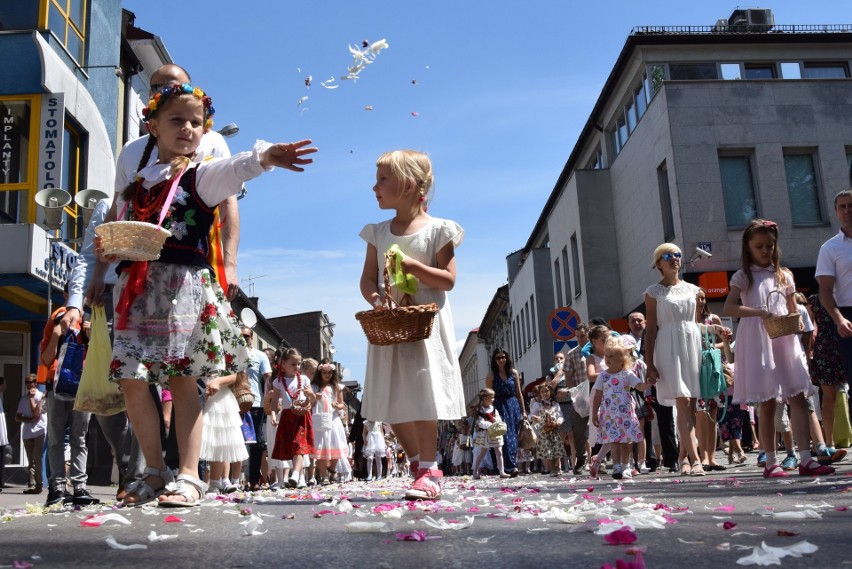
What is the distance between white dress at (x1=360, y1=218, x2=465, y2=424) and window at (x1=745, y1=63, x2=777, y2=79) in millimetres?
24092

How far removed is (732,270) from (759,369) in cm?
1719

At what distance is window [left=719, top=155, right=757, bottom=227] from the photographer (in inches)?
960

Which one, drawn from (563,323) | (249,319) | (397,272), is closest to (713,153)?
(563,323)

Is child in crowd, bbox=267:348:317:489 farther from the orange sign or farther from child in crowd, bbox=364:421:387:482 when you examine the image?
the orange sign

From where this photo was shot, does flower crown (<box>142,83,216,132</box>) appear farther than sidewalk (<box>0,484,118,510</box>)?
No

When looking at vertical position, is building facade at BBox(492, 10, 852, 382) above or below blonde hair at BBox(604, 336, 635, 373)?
above

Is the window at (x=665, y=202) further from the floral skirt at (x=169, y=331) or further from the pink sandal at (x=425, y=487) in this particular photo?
the floral skirt at (x=169, y=331)

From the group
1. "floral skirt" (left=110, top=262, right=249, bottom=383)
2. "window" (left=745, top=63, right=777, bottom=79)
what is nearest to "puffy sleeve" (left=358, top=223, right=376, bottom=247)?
"floral skirt" (left=110, top=262, right=249, bottom=383)

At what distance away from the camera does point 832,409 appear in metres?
7.89

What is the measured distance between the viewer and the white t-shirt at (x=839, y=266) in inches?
255

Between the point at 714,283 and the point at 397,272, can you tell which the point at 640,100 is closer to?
the point at 714,283

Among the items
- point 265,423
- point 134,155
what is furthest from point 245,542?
point 265,423

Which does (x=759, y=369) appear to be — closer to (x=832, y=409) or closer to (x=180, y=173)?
(x=832, y=409)

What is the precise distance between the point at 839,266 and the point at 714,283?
17.1 meters
